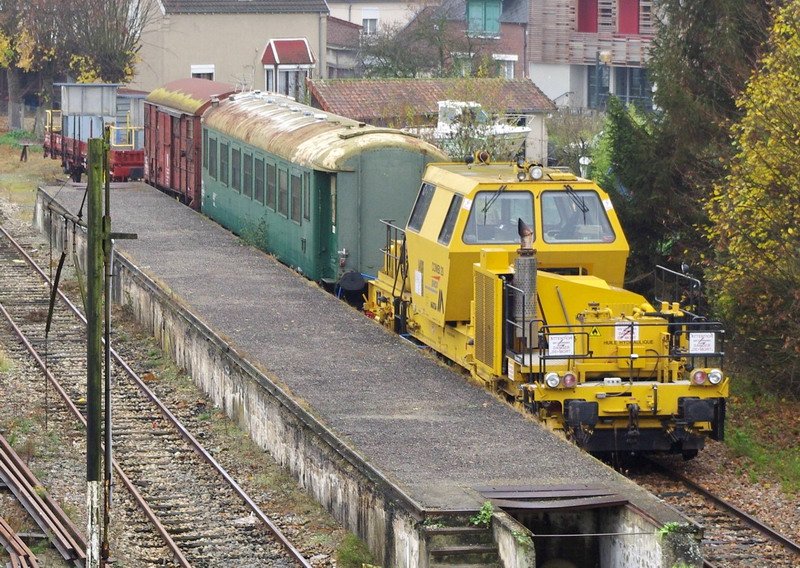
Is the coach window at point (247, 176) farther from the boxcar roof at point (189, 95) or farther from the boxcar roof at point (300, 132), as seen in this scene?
the boxcar roof at point (189, 95)

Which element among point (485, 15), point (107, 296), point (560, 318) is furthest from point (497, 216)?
point (485, 15)

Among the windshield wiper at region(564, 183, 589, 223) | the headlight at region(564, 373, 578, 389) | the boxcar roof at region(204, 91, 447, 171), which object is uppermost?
the boxcar roof at region(204, 91, 447, 171)

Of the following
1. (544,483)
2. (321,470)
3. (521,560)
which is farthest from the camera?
(321,470)

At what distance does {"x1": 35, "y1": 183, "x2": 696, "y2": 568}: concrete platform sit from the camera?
Answer: 39.1 ft

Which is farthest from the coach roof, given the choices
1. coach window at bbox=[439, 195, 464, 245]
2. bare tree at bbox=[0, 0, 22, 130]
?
coach window at bbox=[439, 195, 464, 245]

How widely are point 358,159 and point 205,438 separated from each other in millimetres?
5731

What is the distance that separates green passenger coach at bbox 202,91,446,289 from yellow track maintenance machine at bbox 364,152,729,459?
3909 mm

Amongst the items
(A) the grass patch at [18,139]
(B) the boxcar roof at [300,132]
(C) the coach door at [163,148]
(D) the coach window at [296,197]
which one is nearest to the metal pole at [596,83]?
(A) the grass patch at [18,139]

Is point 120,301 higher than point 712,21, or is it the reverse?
point 712,21

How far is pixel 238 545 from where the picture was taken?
43.7ft

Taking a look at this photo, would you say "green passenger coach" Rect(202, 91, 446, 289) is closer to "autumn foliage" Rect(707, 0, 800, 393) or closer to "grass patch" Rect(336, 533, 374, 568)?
"autumn foliage" Rect(707, 0, 800, 393)

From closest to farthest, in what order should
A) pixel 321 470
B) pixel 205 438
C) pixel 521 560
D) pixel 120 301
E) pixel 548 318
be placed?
pixel 521 560 < pixel 321 470 < pixel 548 318 < pixel 205 438 < pixel 120 301

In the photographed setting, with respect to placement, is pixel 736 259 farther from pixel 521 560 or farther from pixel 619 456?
pixel 521 560

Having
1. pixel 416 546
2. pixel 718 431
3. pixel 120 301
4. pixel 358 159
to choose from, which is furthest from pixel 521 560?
pixel 120 301
